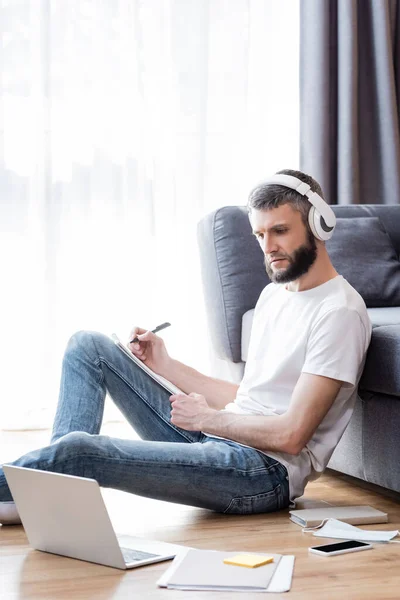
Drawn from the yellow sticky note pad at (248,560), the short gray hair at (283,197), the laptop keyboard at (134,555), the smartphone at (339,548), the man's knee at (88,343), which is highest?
the short gray hair at (283,197)

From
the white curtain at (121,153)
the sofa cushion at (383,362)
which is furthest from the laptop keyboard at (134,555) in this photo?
the white curtain at (121,153)

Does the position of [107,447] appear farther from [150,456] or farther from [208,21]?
[208,21]

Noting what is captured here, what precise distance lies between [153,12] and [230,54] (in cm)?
38

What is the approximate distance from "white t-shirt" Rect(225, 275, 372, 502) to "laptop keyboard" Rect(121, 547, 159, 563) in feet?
1.37

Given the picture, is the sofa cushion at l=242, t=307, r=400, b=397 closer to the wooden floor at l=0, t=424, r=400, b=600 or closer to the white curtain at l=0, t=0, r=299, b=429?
the wooden floor at l=0, t=424, r=400, b=600

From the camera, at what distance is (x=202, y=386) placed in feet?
7.32

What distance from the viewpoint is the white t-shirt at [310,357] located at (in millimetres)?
1845

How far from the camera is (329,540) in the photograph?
5.80 ft

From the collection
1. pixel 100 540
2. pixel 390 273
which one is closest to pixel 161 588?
pixel 100 540

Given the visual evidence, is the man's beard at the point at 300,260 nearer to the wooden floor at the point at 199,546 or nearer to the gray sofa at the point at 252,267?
the gray sofa at the point at 252,267

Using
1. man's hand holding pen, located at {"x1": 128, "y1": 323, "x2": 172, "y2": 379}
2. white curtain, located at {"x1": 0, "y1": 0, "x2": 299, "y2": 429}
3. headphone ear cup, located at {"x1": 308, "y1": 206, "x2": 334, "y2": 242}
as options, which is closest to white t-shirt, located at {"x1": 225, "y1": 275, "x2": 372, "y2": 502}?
headphone ear cup, located at {"x1": 308, "y1": 206, "x2": 334, "y2": 242}

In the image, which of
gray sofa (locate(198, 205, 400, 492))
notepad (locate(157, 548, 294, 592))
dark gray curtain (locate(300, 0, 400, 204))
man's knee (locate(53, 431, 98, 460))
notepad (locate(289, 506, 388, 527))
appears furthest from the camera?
dark gray curtain (locate(300, 0, 400, 204))

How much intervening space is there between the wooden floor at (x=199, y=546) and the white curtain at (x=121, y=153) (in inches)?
52.8

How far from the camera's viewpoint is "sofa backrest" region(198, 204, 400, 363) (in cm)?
265
